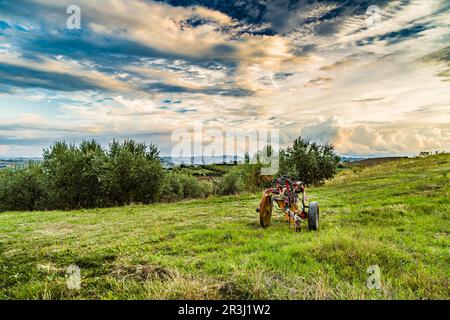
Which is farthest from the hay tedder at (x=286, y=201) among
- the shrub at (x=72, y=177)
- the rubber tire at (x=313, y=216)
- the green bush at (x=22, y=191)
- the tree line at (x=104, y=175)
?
the green bush at (x=22, y=191)

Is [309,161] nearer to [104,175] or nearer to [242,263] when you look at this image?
[104,175]

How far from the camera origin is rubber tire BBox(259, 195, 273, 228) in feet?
36.3

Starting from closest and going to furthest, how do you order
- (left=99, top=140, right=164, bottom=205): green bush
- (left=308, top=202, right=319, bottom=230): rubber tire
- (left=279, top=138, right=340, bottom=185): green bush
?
(left=308, top=202, right=319, bottom=230): rubber tire < (left=99, top=140, right=164, bottom=205): green bush < (left=279, top=138, right=340, bottom=185): green bush

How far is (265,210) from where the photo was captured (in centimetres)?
1123

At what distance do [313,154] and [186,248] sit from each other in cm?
4167

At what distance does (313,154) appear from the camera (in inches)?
1842

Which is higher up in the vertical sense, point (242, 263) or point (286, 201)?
point (286, 201)

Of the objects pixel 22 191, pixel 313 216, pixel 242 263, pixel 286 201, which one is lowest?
pixel 22 191

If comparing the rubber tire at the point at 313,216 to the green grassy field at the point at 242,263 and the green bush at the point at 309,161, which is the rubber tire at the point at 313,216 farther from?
the green bush at the point at 309,161

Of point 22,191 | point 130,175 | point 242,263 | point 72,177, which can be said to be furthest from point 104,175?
point 242,263

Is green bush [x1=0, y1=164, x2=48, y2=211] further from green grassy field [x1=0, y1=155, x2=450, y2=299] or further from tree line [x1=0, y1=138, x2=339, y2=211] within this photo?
green grassy field [x1=0, y1=155, x2=450, y2=299]

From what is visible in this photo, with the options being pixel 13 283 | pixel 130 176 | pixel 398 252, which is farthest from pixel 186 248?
pixel 130 176

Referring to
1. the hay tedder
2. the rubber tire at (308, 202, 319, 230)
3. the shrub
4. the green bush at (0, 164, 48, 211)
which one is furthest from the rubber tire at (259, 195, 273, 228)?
the green bush at (0, 164, 48, 211)
